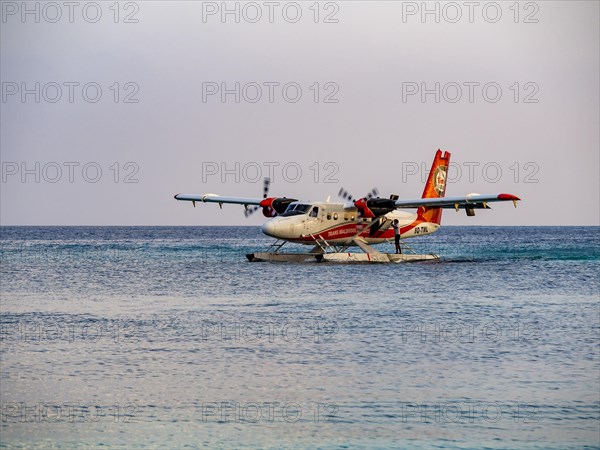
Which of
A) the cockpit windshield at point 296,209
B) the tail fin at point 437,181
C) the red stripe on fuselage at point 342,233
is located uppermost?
the tail fin at point 437,181

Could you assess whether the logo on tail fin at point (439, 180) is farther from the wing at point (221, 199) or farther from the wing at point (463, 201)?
the wing at point (221, 199)

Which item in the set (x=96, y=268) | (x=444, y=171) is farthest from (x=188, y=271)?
(x=444, y=171)

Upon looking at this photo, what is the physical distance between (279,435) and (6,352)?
902cm

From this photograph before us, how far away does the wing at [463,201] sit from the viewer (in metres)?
45.2

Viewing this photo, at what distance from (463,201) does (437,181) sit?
9974mm

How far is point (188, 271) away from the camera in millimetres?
49594

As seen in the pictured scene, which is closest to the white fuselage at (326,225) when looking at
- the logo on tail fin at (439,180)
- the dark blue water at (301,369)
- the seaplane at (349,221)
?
the seaplane at (349,221)

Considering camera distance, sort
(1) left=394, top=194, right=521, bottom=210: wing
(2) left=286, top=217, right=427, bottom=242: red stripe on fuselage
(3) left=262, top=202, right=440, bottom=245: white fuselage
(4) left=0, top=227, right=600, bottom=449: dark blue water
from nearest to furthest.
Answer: (4) left=0, top=227, right=600, bottom=449: dark blue water
(1) left=394, top=194, right=521, bottom=210: wing
(3) left=262, top=202, right=440, bottom=245: white fuselage
(2) left=286, top=217, right=427, bottom=242: red stripe on fuselage

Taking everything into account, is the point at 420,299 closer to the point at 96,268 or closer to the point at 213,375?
the point at 213,375

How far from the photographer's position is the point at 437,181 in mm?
57594

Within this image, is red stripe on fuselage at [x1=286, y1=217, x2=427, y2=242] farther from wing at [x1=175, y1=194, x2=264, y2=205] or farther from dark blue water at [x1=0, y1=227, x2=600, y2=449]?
dark blue water at [x1=0, y1=227, x2=600, y2=449]

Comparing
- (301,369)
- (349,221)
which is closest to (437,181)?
(349,221)

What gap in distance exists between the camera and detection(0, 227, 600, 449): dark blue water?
1326cm

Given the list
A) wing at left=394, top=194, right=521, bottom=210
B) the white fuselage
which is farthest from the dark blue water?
the white fuselage
